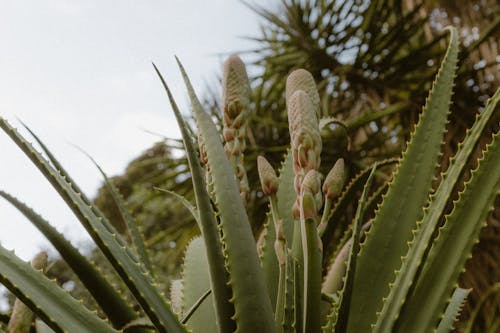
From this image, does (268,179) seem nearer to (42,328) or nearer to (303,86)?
(303,86)

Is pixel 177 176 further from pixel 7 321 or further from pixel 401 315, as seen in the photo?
pixel 401 315

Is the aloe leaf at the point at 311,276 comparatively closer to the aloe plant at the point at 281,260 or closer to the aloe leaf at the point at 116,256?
the aloe plant at the point at 281,260

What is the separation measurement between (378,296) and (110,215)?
24.0ft

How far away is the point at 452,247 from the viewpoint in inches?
18.5

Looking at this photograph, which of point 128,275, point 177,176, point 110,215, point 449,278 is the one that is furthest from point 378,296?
point 110,215

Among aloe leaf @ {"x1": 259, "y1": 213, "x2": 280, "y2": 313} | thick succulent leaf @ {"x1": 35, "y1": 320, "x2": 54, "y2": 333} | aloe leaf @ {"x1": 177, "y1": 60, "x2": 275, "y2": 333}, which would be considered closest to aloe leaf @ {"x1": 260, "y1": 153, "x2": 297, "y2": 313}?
aloe leaf @ {"x1": 259, "y1": 213, "x2": 280, "y2": 313}

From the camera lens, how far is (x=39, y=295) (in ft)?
1.47

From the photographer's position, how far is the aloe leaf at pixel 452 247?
1.51ft

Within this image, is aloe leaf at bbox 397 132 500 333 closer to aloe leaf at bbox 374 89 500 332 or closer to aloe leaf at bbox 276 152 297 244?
aloe leaf at bbox 374 89 500 332

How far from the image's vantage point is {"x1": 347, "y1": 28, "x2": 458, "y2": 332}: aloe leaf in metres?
0.55

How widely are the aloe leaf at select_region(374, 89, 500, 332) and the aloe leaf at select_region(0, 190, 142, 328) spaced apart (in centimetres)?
23

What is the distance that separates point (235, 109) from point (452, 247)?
26 centimetres

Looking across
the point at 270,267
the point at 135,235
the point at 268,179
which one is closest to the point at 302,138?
the point at 268,179

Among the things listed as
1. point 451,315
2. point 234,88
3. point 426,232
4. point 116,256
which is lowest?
point 451,315
